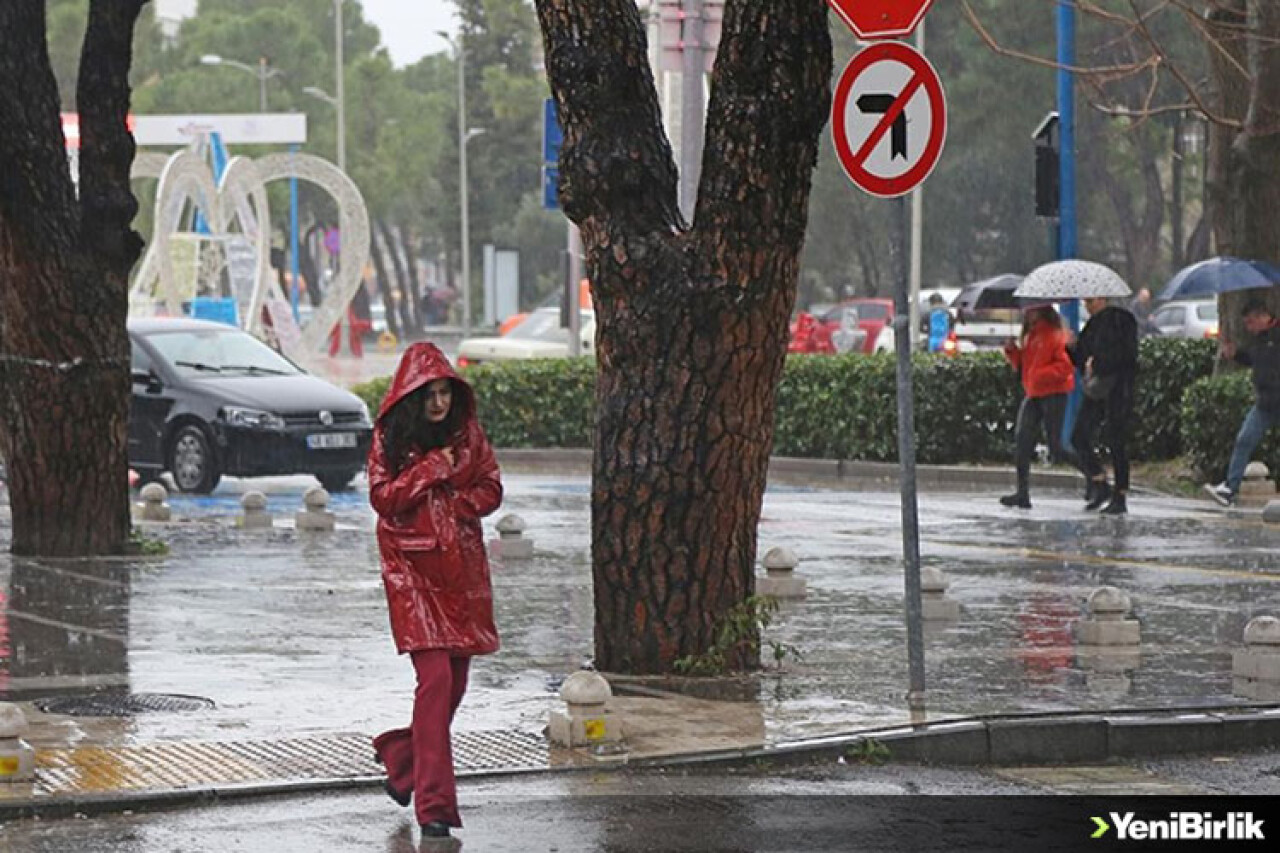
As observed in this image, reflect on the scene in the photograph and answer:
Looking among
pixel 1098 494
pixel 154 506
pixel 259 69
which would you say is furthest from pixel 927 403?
pixel 259 69

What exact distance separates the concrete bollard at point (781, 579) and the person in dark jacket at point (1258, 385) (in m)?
6.85

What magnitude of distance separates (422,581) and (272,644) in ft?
14.4

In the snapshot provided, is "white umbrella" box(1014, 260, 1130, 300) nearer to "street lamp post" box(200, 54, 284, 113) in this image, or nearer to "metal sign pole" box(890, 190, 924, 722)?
"metal sign pole" box(890, 190, 924, 722)

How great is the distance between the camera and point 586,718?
→ 9.30 m

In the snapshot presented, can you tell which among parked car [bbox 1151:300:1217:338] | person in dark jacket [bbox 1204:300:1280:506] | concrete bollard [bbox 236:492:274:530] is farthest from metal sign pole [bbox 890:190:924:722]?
parked car [bbox 1151:300:1217:338]

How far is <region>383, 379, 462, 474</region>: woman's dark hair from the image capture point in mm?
8078

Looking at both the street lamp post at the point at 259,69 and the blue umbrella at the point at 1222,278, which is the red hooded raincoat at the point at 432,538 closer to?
the blue umbrella at the point at 1222,278

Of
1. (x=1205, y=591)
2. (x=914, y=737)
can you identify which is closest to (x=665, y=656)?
(x=914, y=737)

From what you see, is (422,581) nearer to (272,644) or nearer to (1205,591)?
(272,644)

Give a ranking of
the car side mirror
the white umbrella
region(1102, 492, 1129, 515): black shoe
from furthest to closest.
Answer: the car side mirror → the white umbrella → region(1102, 492, 1129, 515): black shoe

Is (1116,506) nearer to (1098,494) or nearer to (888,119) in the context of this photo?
(1098,494)

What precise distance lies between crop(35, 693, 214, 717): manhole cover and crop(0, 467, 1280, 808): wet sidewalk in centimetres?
3

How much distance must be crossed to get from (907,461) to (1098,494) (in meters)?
10.4

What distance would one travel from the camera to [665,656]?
10.8 m
